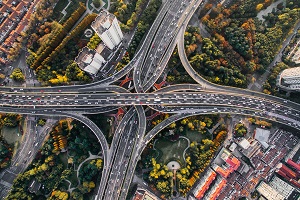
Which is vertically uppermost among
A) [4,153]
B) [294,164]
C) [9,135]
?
[294,164]

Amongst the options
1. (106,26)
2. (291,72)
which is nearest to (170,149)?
(106,26)

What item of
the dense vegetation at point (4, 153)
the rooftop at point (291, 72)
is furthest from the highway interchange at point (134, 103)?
the dense vegetation at point (4, 153)


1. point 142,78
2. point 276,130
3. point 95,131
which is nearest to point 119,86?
point 142,78

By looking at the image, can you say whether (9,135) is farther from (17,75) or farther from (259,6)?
(259,6)

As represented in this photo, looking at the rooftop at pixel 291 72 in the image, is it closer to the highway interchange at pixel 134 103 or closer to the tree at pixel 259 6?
the highway interchange at pixel 134 103

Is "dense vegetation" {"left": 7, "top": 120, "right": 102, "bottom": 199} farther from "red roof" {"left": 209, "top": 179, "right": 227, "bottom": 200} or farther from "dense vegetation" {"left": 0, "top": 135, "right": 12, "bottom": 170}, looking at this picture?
"red roof" {"left": 209, "top": 179, "right": 227, "bottom": 200}

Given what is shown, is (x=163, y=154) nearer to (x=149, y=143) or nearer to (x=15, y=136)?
(x=149, y=143)
